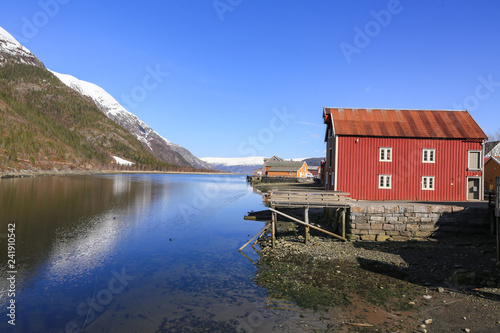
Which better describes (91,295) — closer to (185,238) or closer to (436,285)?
(185,238)

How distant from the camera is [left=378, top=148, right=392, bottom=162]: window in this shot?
33719 millimetres

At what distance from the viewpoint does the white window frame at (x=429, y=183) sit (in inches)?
1328

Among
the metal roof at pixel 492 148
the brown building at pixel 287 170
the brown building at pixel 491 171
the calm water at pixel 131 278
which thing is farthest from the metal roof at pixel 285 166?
the calm water at pixel 131 278

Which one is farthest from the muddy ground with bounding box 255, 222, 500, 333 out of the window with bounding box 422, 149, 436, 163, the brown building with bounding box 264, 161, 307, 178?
the brown building with bounding box 264, 161, 307, 178

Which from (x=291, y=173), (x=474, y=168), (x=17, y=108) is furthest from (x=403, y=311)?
(x=17, y=108)

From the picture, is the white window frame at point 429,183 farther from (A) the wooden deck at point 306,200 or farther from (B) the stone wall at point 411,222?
(A) the wooden deck at point 306,200

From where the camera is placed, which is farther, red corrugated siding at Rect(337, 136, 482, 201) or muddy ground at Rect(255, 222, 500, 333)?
red corrugated siding at Rect(337, 136, 482, 201)

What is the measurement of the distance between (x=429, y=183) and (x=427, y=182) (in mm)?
224

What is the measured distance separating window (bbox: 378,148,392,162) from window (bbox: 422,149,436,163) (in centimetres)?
340

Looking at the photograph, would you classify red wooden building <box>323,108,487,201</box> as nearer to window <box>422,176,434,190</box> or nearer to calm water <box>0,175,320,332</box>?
window <box>422,176,434,190</box>

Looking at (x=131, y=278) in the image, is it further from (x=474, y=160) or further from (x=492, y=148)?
(x=492, y=148)

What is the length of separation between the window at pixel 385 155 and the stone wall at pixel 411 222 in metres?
8.37

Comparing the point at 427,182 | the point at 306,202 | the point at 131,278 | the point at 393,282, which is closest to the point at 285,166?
the point at 427,182

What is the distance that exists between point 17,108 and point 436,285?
216 m
